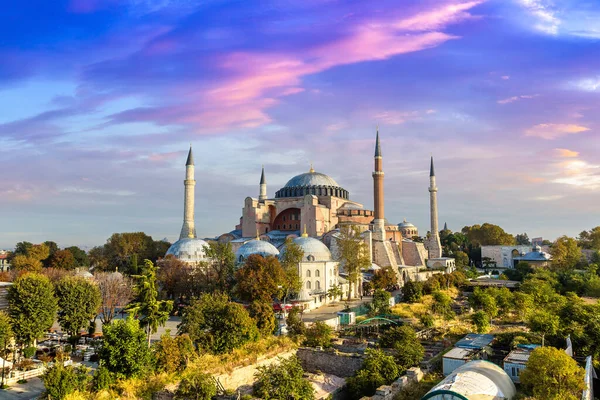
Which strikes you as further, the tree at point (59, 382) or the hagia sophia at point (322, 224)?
the hagia sophia at point (322, 224)

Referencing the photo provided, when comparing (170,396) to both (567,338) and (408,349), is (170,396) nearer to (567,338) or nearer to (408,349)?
(408,349)

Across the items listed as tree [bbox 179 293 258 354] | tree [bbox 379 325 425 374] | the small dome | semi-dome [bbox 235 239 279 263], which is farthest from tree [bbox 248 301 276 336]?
semi-dome [bbox 235 239 279 263]

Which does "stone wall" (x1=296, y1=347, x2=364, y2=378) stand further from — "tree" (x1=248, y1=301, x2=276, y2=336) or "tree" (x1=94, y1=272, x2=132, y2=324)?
"tree" (x1=94, y1=272, x2=132, y2=324)

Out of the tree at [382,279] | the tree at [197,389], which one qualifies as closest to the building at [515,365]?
the tree at [197,389]

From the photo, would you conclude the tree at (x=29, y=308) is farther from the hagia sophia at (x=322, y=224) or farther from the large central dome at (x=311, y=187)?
the large central dome at (x=311, y=187)

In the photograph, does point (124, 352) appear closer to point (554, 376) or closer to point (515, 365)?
point (515, 365)
